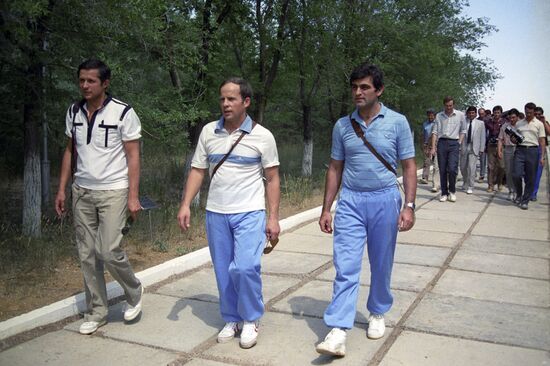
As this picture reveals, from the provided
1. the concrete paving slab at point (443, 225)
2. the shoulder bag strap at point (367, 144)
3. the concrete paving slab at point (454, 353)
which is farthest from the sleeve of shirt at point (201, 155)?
the concrete paving slab at point (443, 225)

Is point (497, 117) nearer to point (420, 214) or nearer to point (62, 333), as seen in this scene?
point (420, 214)

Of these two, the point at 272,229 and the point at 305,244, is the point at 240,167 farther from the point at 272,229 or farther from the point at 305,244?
the point at 305,244

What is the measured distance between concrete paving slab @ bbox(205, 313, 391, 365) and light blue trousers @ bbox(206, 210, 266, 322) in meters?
0.24

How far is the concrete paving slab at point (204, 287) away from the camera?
5477 millimetres

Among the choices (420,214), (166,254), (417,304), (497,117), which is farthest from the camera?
(497,117)

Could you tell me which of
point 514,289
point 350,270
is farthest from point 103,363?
point 514,289

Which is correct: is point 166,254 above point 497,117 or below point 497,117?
below

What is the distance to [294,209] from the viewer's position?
10789 mm

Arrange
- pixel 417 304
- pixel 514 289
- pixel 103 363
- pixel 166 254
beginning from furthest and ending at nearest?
pixel 166 254 → pixel 514 289 → pixel 417 304 → pixel 103 363

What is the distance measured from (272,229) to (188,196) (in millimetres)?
671

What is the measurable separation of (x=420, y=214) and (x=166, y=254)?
5.09m

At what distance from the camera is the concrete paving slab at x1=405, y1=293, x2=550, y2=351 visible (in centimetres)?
436

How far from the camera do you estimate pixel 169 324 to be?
470 centimetres

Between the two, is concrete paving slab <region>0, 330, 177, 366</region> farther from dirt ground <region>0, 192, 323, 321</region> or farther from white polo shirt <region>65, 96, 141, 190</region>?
white polo shirt <region>65, 96, 141, 190</region>
